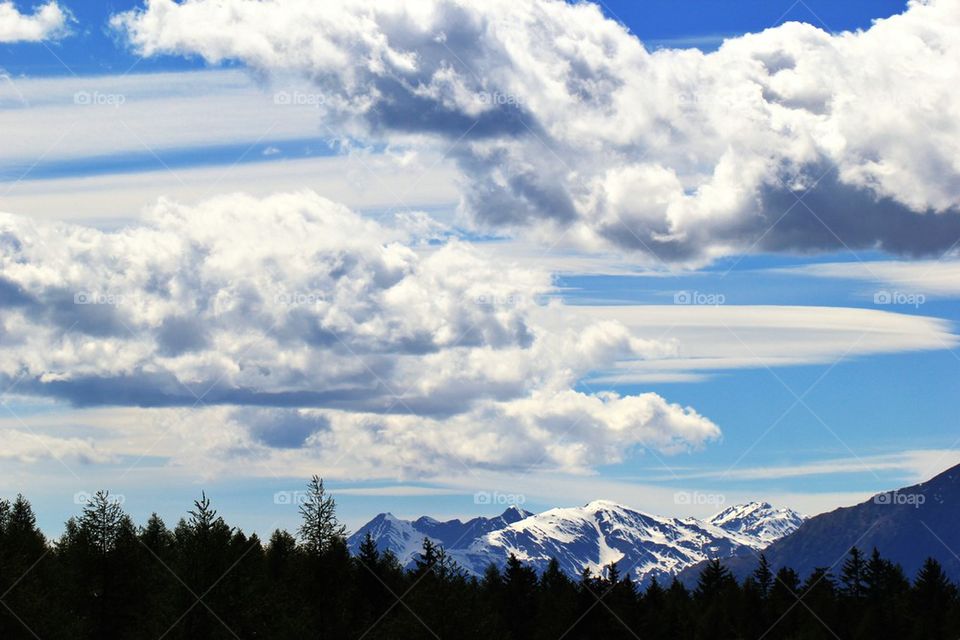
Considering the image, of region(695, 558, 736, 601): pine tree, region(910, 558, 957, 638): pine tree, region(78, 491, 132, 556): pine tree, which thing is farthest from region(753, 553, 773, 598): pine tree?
region(78, 491, 132, 556): pine tree

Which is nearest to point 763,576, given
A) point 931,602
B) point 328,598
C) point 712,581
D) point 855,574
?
point 712,581

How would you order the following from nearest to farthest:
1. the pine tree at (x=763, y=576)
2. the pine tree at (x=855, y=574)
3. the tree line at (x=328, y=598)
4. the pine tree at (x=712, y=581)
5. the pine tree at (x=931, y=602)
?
the tree line at (x=328, y=598), the pine tree at (x=931, y=602), the pine tree at (x=712, y=581), the pine tree at (x=855, y=574), the pine tree at (x=763, y=576)

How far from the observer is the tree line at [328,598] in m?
79.9

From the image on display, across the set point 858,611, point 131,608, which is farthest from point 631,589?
point 131,608

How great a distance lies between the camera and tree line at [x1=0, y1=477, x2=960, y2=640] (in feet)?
262

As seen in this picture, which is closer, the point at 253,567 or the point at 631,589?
the point at 253,567

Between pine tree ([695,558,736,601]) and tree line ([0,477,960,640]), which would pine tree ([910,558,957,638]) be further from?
pine tree ([695,558,736,601])

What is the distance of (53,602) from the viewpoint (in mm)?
90062

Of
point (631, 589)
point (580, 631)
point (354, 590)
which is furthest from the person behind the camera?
point (631, 589)

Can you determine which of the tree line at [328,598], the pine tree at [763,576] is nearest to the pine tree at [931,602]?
the tree line at [328,598]

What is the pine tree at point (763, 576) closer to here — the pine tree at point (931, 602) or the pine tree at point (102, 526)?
the pine tree at point (931, 602)

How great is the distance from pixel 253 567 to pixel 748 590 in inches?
2426

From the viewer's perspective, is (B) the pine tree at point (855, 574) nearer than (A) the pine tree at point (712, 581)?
No

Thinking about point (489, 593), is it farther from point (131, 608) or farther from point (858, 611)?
point (131, 608)
